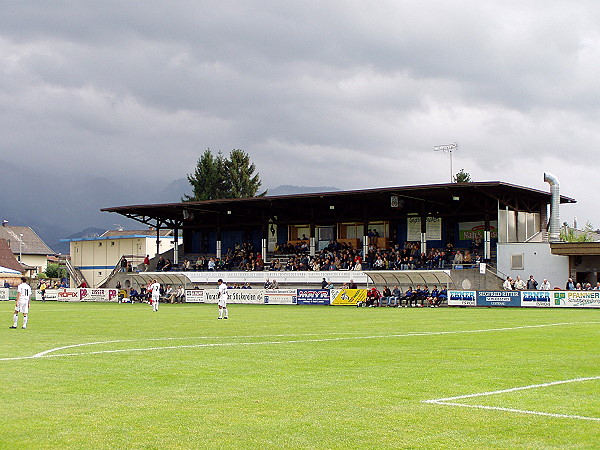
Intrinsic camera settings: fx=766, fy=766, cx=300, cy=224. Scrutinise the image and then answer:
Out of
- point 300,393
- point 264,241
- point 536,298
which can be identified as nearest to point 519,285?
point 536,298

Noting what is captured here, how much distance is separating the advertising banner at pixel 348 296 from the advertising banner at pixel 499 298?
8558 mm

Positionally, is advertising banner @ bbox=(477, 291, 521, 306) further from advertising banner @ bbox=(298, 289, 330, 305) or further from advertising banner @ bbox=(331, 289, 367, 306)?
advertising banner @ bbox=(298, 289, 330, 305)

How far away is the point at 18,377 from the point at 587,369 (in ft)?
33.5

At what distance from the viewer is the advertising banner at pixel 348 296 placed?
55.0 meters

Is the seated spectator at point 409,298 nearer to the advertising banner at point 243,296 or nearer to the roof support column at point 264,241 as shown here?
the advertising banner at point 243,296

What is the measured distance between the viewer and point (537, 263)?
58.0 m

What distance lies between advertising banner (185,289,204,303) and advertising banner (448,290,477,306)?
2100cm

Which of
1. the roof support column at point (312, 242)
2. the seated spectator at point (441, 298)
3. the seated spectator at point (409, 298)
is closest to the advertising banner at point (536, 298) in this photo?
the seated spectator at point (441, 298)

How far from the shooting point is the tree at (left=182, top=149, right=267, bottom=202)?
4744 inches

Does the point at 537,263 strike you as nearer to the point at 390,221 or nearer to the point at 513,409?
the point at 390,221

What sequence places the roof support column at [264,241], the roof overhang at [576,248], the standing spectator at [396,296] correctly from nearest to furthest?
the roof overhang at [576,248], the standing spectator at [396,296], the roof support column at [264,241]

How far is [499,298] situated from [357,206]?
25.9 meters

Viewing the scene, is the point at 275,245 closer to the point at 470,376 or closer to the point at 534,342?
the point at 534,342

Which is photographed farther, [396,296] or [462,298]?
[396,296]
